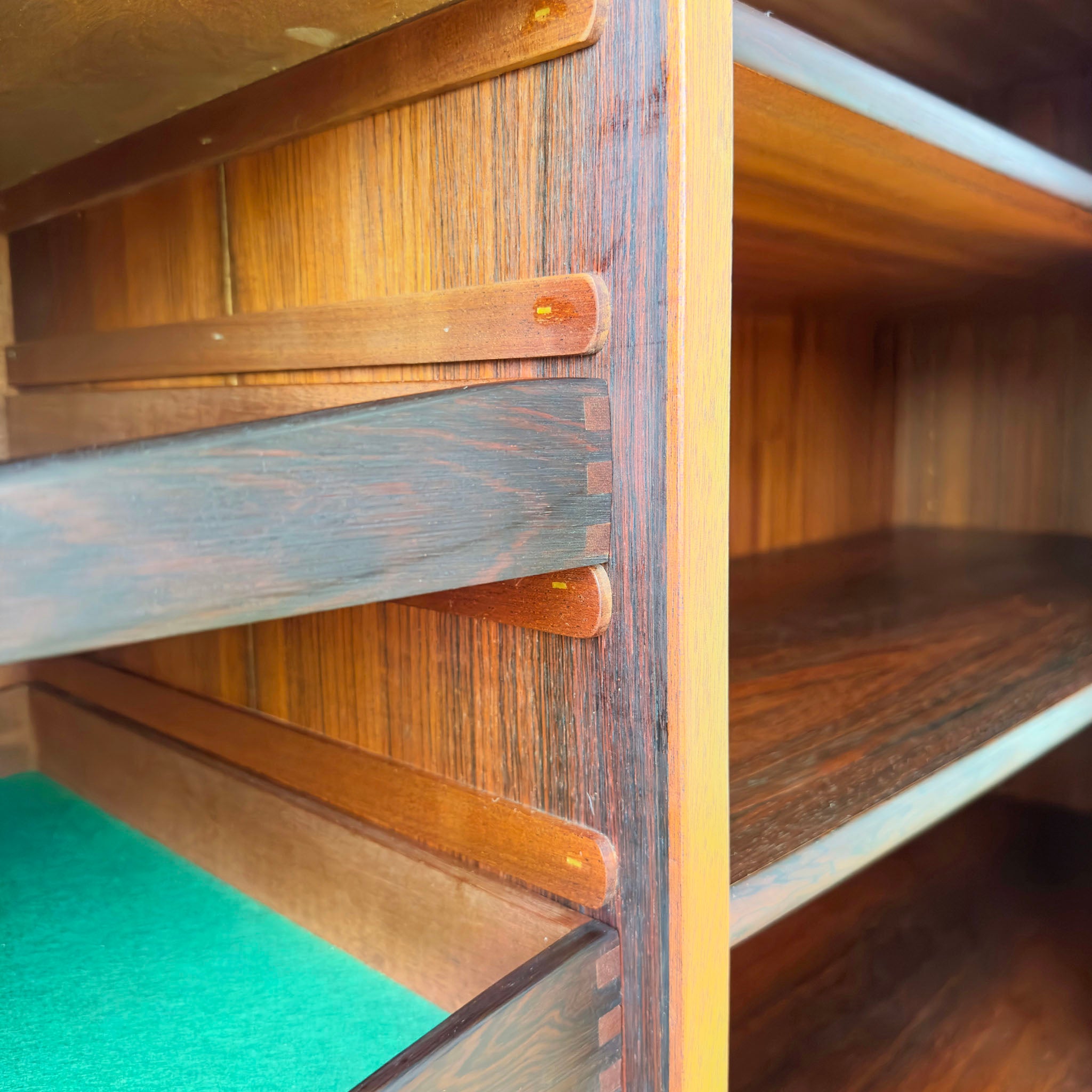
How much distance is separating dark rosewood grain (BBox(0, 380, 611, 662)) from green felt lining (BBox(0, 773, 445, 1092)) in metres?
0.28

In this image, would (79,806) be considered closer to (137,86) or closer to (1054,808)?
(137,86)

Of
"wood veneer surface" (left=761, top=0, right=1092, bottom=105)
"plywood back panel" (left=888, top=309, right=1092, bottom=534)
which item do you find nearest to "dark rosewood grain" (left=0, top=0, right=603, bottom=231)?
"wood veneer surface" (left=761, top=0, right=1092, bottom=105)

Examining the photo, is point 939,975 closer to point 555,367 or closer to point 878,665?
point 878,665

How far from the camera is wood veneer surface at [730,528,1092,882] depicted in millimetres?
508

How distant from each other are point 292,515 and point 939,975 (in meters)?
0.89

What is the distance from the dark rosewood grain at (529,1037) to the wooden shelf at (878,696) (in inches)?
2.7

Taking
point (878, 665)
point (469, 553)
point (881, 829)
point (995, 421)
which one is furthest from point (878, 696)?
point (995, 421)

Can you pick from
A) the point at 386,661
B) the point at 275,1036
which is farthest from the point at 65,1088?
the point at 386,661

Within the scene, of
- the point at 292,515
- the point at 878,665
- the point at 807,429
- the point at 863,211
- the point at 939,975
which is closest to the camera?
the point at 292,515

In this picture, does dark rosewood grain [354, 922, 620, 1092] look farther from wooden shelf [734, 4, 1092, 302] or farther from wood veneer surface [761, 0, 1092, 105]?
wood veneer surface [761, 0, 1092, 105]

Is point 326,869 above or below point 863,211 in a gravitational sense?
below

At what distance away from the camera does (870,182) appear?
1.80ft

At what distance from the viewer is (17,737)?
2.64 feet

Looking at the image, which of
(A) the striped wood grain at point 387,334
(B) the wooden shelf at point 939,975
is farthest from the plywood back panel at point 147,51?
(B) the wooden shelf at point 939,975
